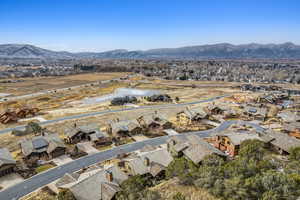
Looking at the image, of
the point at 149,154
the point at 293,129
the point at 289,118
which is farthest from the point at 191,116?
the point at 149,154

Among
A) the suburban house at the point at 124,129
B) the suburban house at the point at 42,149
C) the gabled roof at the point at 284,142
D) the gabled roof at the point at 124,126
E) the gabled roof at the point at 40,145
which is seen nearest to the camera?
the gabled roof at the point at 284,142

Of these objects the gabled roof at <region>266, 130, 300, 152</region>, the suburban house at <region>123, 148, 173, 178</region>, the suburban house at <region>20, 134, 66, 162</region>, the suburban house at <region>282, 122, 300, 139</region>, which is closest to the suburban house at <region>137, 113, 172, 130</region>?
the suburban house at <region>123, 148, 173, 178</region>

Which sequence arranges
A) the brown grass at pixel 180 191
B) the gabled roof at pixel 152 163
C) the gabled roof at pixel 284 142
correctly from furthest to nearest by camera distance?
1. the gabled roof at pixel 284 142
2. the gabled roof at pixel 152 163
3. the brown grass at pixel 180 191

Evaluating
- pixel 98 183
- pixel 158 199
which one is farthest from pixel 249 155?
pixel 98 183

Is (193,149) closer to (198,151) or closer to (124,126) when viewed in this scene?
(198,151)

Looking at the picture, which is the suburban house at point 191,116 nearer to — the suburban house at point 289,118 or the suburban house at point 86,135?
the suburban house at point 289,118

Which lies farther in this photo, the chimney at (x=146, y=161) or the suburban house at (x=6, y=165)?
the suburban house at (x=6, y=165)

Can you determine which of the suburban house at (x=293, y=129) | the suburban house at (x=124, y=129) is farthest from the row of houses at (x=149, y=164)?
the suburban house at (x=124, y=129)

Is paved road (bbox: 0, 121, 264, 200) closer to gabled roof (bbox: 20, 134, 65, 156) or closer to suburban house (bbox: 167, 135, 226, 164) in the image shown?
gabled roof (bbox: 20, 134, 65, 156)
